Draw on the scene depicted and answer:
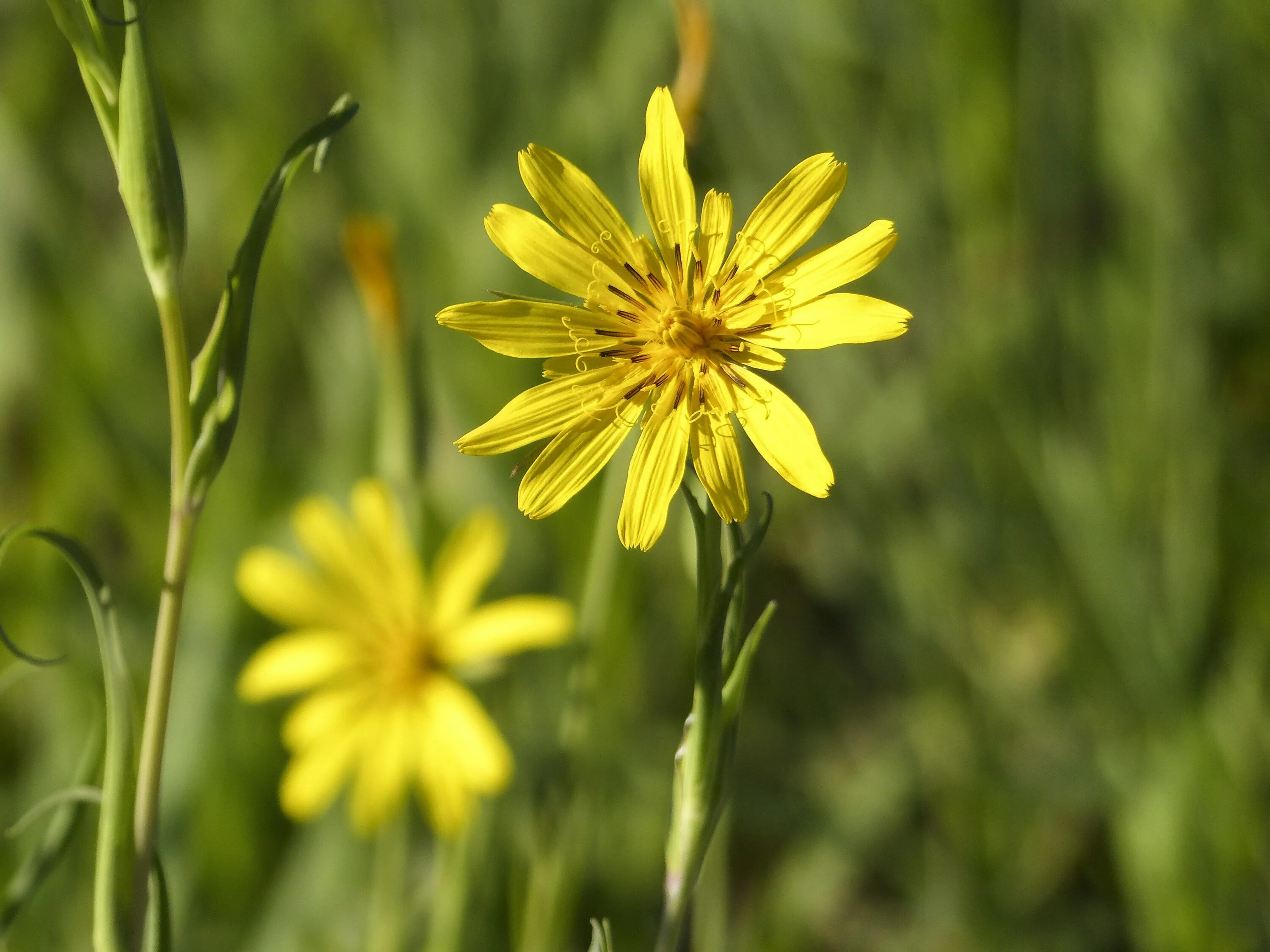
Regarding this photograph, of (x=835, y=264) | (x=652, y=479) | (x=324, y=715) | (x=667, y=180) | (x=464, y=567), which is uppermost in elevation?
(x=667, y=180)

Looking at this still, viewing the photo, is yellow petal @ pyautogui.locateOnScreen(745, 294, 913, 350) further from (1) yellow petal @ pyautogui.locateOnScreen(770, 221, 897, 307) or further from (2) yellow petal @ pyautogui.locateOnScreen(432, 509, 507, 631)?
(2) yellow petal @ pyautogui.locateOnScreen(432, 509, 507, 631)

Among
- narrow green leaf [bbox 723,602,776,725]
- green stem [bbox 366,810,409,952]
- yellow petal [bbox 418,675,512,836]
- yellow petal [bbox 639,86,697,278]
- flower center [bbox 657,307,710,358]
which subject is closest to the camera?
narrow green leaf [bbox 723,602,776,725]

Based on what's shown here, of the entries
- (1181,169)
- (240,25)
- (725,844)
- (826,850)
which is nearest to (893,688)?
(826,850)

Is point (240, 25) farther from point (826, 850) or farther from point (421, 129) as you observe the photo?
point (826, 850)

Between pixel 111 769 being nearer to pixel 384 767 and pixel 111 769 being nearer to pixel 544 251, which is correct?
pixel 544 251

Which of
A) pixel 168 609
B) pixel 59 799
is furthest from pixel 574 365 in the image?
pixel 59 799

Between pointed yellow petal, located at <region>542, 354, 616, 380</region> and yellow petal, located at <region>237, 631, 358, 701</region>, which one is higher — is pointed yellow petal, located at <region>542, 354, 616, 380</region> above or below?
above

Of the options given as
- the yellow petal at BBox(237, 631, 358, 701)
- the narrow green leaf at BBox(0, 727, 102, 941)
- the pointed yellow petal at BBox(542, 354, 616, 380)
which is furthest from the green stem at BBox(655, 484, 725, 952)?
the yellow petal at BBox(237, 631, 358, 701)
